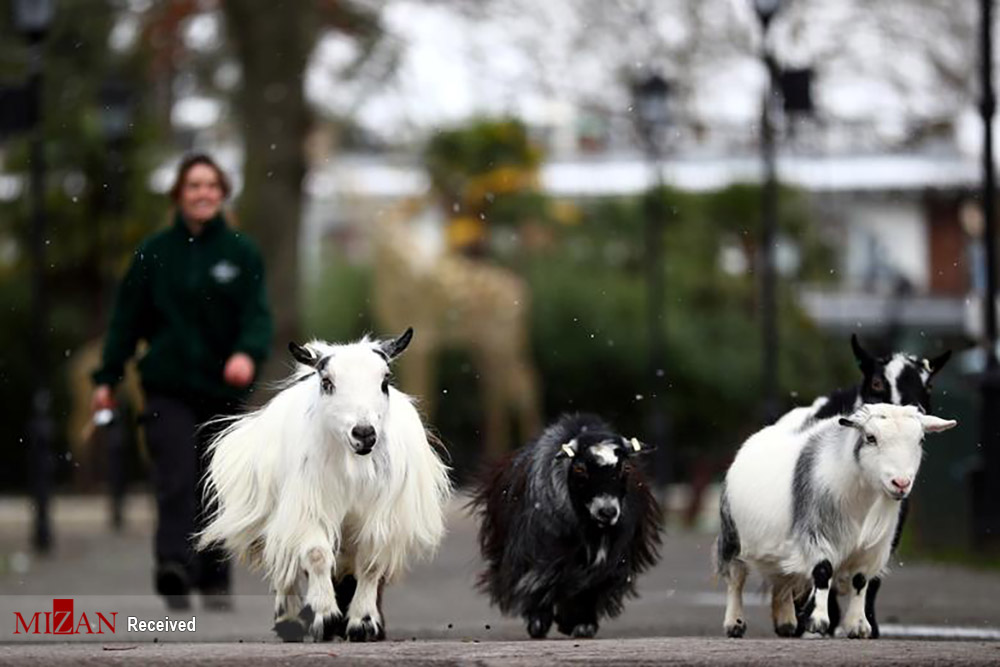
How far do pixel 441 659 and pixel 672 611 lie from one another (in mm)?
4812

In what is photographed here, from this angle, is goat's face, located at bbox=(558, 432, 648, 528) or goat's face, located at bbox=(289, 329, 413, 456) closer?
goat's face, located at bbox=(289, 329, 413, 456)

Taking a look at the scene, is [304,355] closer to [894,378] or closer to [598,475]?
[598,475]

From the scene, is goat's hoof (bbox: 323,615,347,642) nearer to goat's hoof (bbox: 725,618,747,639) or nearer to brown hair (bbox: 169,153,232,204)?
goat's hoof (bbox: 725,618,747,639)

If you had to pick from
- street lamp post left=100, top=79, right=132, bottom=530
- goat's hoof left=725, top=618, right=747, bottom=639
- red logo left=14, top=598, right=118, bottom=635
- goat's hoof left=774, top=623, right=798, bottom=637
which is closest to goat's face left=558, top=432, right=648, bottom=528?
goat's hoof left=725, top=618, right=747, bottom=639

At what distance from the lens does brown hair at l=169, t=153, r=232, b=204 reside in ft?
37.0

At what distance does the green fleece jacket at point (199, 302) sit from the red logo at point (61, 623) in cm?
116

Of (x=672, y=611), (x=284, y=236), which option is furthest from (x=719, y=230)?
(x=672, y=611)

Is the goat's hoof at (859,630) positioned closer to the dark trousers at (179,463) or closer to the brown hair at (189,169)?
the dark trousers at (179,463)

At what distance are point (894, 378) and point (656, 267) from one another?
2648 centimetres

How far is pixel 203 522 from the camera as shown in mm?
9906

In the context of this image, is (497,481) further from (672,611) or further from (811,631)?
(672,611)

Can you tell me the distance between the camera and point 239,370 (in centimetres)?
1076

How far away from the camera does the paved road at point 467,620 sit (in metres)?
7.71

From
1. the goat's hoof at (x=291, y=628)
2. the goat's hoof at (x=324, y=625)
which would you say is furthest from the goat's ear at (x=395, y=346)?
the goat's hoof at (x=291, y=628)
